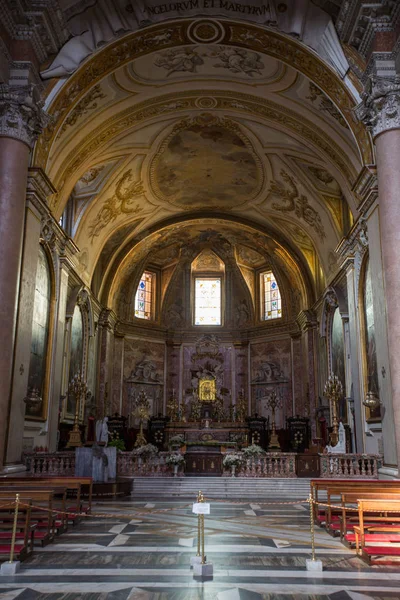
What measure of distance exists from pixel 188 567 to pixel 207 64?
15984mm

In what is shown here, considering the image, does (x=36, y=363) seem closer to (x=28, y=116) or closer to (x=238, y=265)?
(x=28, y=116)

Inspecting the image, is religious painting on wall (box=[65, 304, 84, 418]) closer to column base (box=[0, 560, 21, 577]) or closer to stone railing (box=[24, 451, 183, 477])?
stone railing (box=[24, 451, 183, 477])

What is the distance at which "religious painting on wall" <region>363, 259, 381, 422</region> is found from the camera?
53.8ft

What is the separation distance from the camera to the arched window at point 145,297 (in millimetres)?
32156

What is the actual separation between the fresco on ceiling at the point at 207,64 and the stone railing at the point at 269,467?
12.5 meters

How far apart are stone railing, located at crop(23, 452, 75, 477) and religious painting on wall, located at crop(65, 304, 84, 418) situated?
220 inches

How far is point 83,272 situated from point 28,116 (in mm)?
10576

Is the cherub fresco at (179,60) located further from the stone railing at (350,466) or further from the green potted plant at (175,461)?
the stone railing at (350,466)

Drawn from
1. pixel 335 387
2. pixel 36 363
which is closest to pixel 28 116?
pixel 36 363

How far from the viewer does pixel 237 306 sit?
107 ft

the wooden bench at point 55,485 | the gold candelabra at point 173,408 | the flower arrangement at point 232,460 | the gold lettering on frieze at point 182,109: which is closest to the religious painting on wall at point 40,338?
the gold lettering on frieze at point 182,109

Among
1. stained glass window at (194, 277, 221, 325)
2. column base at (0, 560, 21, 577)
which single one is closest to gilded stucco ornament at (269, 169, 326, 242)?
stained glass window at (194, 277, 221, 325)

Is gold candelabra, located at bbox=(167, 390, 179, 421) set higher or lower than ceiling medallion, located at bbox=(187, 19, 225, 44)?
lower

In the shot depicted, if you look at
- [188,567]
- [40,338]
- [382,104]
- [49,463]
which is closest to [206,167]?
[40,338]
